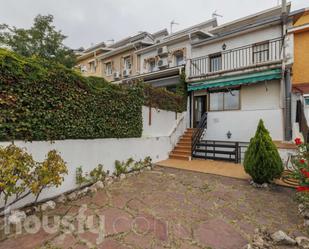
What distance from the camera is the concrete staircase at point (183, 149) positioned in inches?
422

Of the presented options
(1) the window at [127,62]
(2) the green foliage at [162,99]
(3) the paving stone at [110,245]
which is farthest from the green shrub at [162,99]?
(1) the window at [127,62]

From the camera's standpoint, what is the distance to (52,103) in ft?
16.6

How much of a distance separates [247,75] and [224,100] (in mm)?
2195

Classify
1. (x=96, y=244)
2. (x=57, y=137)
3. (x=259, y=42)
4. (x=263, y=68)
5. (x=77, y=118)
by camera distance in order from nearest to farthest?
(x=96, y=244)
(x=57, y=137)
(x=77, y=118)
(x=263, y=68)
(x=259, y=42)

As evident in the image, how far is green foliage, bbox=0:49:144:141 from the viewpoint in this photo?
14.0ft

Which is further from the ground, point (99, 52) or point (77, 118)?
point (99, 52)

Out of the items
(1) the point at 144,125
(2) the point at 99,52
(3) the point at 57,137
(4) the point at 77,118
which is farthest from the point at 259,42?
(2) the point at 99,52

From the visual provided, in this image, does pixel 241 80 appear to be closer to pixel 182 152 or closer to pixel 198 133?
pixel 198 133

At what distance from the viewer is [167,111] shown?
1129cm

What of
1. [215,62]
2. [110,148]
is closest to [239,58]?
[215,62]

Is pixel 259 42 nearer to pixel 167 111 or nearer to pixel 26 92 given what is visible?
pixel 167 111

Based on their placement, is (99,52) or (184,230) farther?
(99,52)

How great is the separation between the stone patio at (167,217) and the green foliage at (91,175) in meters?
0.57

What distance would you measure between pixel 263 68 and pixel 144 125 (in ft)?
23.5
